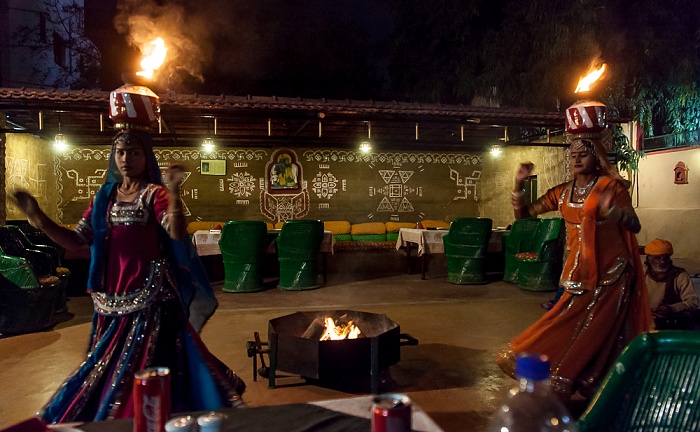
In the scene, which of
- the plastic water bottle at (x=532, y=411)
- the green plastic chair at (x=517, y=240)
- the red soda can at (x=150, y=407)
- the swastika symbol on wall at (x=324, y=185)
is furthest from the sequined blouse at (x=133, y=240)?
the swastika symbol on wall at (x=324, y=185)

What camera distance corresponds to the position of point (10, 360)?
197 inches

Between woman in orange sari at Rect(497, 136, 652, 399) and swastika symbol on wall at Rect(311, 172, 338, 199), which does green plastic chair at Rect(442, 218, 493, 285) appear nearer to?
swastika symbol on wall at Rect(311, 172, 338, 199)

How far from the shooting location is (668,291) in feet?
15.7

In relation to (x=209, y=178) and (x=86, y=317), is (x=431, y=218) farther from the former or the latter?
(x=86, y=317)

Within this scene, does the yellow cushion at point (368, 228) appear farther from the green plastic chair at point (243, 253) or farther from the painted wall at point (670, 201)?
the painted wall at point (670, 201)

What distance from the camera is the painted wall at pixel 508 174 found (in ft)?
37.0

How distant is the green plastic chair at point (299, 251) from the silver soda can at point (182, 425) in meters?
7.52

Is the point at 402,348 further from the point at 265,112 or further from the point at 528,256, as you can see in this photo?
the point at 265,112

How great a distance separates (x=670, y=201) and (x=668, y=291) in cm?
1002

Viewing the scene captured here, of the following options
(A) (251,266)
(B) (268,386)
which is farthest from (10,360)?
(A) (251,266)

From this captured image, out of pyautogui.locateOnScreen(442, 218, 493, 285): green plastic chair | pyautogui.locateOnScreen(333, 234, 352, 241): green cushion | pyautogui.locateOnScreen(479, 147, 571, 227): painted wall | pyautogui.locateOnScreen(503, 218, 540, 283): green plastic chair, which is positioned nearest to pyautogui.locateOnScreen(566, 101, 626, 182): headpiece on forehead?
pyautogui.locateOnScreen(442, 218, 493, 285): green plastic chair

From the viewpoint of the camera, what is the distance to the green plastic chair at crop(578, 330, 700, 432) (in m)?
1.52

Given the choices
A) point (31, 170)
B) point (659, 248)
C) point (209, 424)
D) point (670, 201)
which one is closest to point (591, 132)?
point (659, 248)

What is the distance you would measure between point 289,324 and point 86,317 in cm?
392
